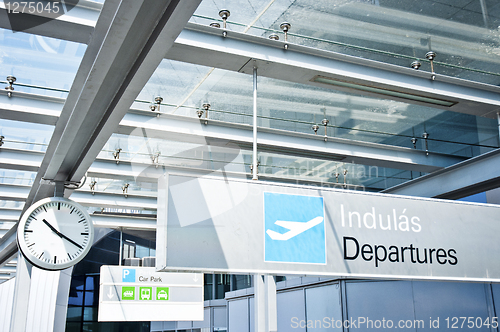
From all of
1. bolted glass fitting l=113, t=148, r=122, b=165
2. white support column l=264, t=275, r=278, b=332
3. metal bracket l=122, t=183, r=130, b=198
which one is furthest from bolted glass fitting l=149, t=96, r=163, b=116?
metal bracket l=122, t=183, r=130, b=198

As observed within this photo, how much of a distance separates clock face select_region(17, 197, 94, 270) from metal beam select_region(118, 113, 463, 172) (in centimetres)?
138

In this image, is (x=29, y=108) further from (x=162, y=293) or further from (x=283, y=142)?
(x=162, y=293)

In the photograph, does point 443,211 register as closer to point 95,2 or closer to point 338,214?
point 338,214

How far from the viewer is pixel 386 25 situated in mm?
4793

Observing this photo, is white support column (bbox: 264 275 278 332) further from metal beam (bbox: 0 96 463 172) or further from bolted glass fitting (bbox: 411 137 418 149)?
bolted glass fitting (bbox: 411 137 418 149)

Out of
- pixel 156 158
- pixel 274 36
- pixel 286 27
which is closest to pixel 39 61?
pixel 274 36

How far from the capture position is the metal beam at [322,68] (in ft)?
14.8

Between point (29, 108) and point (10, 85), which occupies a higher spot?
point (10, 85)

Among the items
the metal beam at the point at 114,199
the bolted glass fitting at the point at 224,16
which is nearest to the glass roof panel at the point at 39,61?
the bolted glass fitting at the point at 224,16

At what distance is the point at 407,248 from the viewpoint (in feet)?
13.5

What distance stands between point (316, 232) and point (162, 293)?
24.9 ft

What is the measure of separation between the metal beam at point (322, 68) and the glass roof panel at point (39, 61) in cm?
89

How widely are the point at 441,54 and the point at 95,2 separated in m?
3.60

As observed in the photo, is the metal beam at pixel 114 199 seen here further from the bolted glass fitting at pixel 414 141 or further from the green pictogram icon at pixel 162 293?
the bolted glass fitting at pixel 414 141
